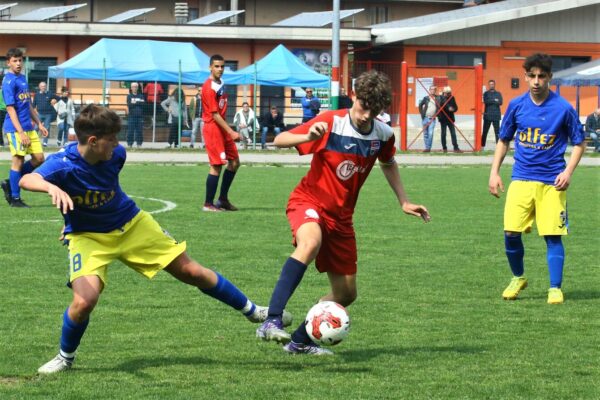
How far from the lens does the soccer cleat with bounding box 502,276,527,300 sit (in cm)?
934

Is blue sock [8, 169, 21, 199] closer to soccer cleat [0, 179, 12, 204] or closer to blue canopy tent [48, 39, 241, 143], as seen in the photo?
soccer cleat [0, 179, 12, 204]

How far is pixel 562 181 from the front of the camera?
905 cm

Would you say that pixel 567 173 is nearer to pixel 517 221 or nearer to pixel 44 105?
pixel 517 221

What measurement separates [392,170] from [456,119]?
27.0 m

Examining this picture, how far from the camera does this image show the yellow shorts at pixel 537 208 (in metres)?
9.31

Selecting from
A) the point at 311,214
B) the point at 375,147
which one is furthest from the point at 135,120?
the point at 311,214

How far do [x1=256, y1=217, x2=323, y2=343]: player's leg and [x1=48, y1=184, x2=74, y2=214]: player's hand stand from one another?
1.32 m

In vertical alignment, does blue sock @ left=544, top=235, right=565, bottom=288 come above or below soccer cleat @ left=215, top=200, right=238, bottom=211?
above

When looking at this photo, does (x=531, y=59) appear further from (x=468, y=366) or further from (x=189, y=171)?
(x=189, y=171)

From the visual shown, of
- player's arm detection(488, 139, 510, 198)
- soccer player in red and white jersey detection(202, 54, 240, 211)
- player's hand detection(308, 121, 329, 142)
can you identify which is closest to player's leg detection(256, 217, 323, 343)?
player's hand detection(308, 121, 329, 142)

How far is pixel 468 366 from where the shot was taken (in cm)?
677

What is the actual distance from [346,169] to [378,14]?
4565 cm

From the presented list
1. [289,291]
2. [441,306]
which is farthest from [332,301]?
[441,306]

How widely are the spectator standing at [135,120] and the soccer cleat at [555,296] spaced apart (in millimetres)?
23810
